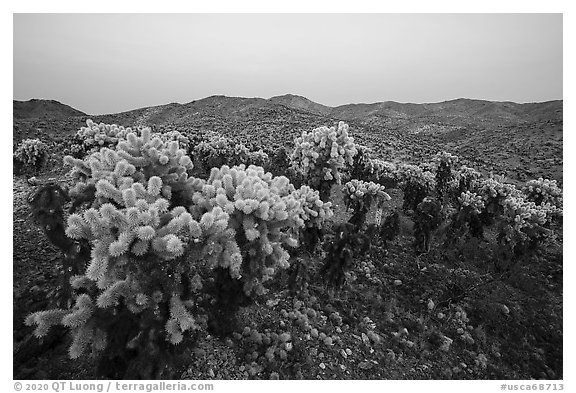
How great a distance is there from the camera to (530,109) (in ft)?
202

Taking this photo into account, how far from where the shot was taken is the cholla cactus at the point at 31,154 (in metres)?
14.0

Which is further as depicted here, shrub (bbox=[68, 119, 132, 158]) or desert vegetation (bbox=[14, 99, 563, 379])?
shrub (bbox=[68, 119, 132, 158])

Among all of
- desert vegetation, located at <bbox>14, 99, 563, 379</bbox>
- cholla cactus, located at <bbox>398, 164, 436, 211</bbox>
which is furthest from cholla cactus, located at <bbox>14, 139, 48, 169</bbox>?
cholla cactus, located at <bbox>398, 164, 436, 211</bbox>

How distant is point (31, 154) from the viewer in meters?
14.0

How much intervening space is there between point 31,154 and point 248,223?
14.7m

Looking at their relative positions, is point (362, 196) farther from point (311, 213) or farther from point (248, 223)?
point (248, 223)

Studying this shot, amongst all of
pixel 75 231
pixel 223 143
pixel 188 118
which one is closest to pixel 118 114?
pixel 188 118

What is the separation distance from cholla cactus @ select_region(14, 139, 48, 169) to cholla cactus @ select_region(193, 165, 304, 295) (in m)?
13.5

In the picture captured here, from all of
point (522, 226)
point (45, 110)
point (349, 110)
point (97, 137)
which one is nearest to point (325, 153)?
point (522, 226)

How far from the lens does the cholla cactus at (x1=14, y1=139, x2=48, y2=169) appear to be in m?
14.0

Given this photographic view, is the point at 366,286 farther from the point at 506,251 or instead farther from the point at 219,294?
the point at 506,251

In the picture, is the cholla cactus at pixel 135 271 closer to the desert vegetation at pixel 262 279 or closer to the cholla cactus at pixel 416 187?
the desert vegetation at pixel 262 279

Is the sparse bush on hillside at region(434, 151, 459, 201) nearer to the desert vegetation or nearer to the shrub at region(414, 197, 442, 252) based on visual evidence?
the desert vegetation

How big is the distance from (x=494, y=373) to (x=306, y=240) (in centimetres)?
467
